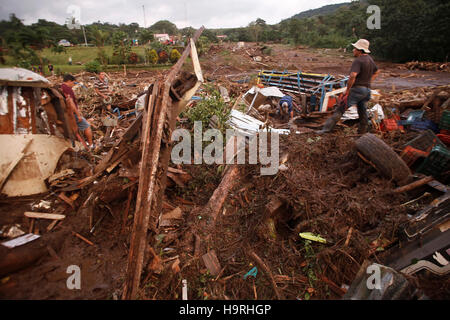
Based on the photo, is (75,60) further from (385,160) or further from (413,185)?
(413,185)

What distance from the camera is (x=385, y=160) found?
318 centimetres

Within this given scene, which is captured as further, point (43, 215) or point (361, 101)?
point (361, 101)

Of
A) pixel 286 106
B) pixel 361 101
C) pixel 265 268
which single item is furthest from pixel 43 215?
pixel 286 106

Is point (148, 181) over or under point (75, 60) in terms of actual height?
under

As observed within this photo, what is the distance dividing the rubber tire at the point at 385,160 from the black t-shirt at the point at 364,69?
1943mm

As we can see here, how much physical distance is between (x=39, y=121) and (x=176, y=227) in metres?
2.64

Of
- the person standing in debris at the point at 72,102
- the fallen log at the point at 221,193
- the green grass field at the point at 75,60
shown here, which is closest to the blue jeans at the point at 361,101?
the fallen log at the point at 221,193

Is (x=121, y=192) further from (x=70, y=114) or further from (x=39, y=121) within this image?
(x=70, y=114)

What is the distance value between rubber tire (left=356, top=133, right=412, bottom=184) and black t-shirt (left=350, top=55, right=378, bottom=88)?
194 cm

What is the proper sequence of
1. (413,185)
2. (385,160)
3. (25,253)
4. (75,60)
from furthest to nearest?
(75,60), (385,160), (413,185), (25,253)

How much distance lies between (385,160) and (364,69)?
2.42 metres

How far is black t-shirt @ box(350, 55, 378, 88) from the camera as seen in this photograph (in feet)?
14.9

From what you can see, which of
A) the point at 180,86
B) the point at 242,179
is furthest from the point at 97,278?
the point at 180,86

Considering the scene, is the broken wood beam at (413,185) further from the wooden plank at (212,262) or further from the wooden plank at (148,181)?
the wooden plank at (148,181)
